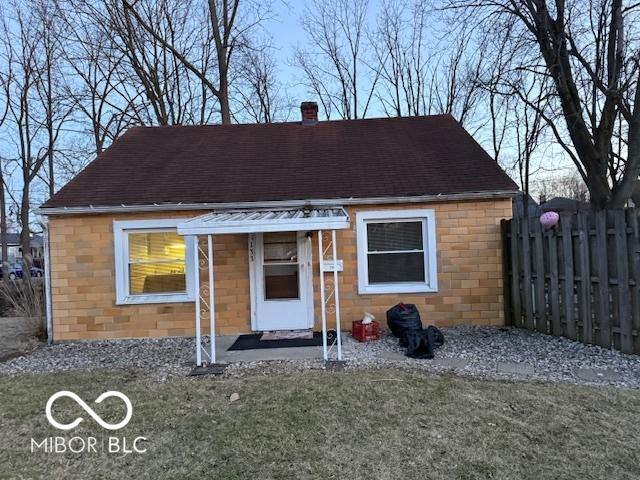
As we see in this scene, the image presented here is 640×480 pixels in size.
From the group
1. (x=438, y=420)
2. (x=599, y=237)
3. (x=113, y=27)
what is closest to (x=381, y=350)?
(x=438, y=420)

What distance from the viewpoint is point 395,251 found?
8164 millimetres

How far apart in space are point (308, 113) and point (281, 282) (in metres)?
5.27

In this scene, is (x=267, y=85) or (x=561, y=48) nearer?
(x=561, y=48)

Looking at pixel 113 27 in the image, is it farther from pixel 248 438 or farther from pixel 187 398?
pixel 248 438

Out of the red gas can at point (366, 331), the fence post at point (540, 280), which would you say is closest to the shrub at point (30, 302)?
the red gas can at point (366, 331)

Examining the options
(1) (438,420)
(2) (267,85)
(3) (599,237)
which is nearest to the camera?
(1) (438,420)

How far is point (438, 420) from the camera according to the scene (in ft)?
13.0

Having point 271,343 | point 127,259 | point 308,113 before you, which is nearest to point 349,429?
point 271,343

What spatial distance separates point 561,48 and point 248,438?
10.6 metres

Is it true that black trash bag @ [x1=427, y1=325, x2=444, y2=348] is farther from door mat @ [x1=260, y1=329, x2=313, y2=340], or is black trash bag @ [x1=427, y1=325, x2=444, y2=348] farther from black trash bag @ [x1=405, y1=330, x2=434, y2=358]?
door mat @ [x1=260, y1=329, x2=313, y2=340]

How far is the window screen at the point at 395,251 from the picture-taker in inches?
321

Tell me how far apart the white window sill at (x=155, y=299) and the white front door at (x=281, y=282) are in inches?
51.2

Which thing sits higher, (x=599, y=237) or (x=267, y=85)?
(x=267, y=85)

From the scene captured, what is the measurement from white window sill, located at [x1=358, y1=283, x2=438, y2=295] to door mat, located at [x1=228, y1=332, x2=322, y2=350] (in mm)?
1219
